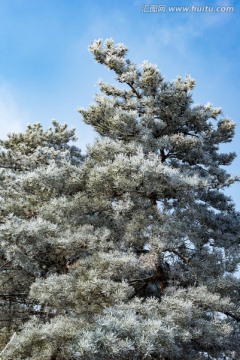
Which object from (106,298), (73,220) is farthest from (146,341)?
(73,220)

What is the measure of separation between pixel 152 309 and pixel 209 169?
6350 millimetres

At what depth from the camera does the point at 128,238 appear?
10195 millimetres

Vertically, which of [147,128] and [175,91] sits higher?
[175,91]

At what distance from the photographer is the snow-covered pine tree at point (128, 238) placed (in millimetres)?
7719

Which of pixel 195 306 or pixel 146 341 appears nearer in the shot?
pixel 146 341

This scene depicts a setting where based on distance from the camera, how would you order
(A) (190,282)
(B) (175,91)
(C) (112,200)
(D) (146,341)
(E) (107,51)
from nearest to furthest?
(D) (146,341) → (A) (190,282) → (C) (112,200) → (B) (175,91) → (E) (107,51)

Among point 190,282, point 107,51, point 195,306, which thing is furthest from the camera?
point 107,51

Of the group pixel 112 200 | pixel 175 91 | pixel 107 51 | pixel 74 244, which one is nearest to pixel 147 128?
pixel 175 91

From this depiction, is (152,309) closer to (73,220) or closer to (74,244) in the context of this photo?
(74,244)

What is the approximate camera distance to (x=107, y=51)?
13.2 meters

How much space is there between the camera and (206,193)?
1388 centimetres

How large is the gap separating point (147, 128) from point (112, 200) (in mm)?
2555

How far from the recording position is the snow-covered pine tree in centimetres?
772

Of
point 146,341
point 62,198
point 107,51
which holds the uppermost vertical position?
point 107,51
